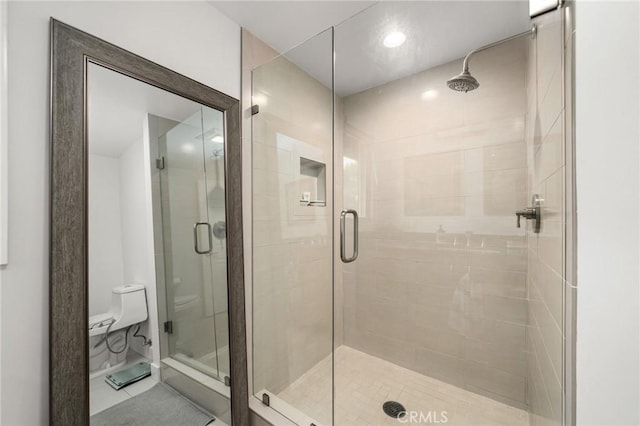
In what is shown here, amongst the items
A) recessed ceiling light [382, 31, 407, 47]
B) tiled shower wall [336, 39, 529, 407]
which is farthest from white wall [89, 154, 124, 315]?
recessed ceiling light [382, 31, 407, 47]

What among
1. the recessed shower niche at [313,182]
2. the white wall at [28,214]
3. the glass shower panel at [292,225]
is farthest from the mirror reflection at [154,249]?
the recessed shower niche at [313,182]

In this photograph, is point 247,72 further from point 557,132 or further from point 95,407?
point 95,407

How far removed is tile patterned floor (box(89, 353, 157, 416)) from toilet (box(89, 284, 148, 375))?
0.13 feet

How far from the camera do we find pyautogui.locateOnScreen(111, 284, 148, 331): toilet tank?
1125mm

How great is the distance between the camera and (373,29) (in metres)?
1.42

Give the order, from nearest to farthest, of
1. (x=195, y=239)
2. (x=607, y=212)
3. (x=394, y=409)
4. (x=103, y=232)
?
(x=607, y=212)
(x=103, y=232)
(x=195, y=239)
(x=394, y=409)

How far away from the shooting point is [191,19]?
1.38m

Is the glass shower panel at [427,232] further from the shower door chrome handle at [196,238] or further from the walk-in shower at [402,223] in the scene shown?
the shower door chrome handle at [196,238]

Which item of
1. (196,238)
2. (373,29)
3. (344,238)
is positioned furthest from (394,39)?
(196,238)

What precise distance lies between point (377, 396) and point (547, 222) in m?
1.29

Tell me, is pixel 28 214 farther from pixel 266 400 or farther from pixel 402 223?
pixel 402 223

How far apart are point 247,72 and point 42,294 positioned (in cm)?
141

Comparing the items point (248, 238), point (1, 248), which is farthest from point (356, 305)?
point (1, 248)

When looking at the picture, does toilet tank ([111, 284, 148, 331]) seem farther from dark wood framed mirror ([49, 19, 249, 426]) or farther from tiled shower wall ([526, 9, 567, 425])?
tiled shower wall ([526, 9, 567, 425])
